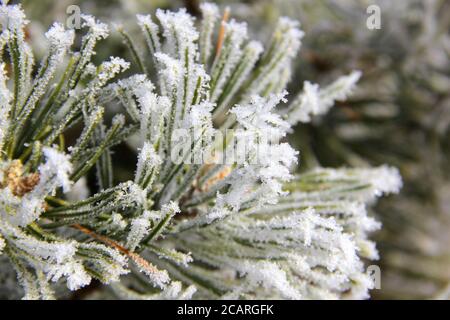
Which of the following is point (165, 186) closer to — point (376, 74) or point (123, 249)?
point (123, 249)

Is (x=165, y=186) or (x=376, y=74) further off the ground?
(x=376, y=74)

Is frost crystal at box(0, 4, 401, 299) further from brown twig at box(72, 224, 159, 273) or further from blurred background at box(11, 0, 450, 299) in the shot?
blurred background at box(11, 0, 450, 299)

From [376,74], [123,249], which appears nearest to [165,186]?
[123,249]

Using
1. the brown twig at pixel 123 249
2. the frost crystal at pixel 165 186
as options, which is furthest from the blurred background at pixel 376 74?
the brown twig at pixel 123 249

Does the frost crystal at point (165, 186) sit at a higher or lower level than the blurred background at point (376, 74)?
lower

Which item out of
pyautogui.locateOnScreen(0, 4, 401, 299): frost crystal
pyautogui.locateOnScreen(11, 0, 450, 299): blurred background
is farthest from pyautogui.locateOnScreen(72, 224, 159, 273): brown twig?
pyautogui.locateOnScreen(11, 0, 450, 299): blurred background

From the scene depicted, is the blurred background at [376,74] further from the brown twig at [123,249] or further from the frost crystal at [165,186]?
the brown twig at [123,249]

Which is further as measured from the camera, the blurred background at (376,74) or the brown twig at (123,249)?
the blurred background at (376,74)

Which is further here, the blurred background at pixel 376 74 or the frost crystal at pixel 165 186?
the blurred background at pixel 376 74
